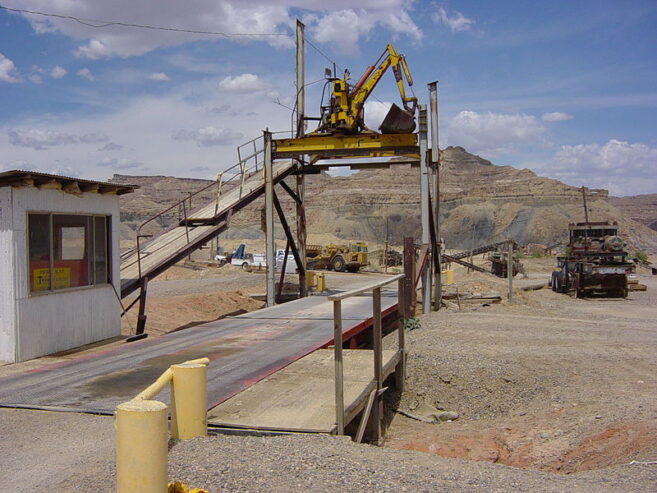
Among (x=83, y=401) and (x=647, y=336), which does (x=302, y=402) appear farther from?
(x=647, y=336)

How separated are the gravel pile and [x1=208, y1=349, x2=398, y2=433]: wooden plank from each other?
15.6 inches

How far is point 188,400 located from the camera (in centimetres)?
598

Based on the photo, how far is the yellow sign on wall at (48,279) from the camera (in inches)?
421

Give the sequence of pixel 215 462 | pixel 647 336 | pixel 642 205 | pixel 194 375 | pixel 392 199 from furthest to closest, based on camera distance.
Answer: pixel 642 205 → pixel 392 199 → pixel 647 336 → pixel 194 375 → pixel 215 462

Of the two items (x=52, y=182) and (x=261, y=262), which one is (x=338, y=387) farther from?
(x=261, y=262)

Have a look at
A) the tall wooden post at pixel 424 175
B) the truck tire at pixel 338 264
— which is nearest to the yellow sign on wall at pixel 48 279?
the tall wooden post at pixel 424 175

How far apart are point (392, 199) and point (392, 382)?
96989mm

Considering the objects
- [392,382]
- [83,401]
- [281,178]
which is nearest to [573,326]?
[392,382]

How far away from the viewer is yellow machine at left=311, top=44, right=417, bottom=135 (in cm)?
1778

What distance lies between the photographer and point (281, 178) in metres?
19.9

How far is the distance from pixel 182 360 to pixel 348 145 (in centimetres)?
1008

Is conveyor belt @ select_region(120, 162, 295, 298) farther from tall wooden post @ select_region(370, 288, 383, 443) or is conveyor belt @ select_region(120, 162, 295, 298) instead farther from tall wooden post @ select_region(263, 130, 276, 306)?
tall wooden post @ select_region(370, 288, 383, 443)

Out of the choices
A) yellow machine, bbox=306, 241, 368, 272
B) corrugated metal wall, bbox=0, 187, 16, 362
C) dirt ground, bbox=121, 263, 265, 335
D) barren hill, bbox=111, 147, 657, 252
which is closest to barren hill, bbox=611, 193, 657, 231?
barren hill, bbox=111, 147, 657, 252

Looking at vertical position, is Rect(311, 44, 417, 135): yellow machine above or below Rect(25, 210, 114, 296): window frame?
above
